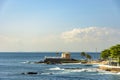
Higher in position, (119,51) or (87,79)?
(119,51)

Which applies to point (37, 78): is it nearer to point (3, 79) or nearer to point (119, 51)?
point (3, 79)

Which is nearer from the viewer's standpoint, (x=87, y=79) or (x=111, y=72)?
(x=87, y=79)

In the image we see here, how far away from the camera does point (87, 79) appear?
8056cm

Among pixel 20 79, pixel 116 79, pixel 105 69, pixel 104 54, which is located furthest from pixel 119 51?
pixel 20 79

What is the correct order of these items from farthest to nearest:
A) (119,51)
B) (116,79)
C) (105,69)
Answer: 1. (119,51)
2. (105,69)
3. (116,79)

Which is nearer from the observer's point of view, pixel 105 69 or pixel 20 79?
pixel 20 79

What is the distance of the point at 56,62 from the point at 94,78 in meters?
77.9

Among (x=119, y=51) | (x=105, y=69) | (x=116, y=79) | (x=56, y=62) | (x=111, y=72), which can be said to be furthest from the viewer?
(x=56, y=62)

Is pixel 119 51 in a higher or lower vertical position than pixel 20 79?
higher

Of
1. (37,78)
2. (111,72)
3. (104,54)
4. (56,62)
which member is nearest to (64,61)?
(56,62)

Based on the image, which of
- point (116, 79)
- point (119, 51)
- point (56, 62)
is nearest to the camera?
point (116, 79)

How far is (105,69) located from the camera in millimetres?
103438

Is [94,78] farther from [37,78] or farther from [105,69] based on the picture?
[105,69]

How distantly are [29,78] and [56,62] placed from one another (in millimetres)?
76548
